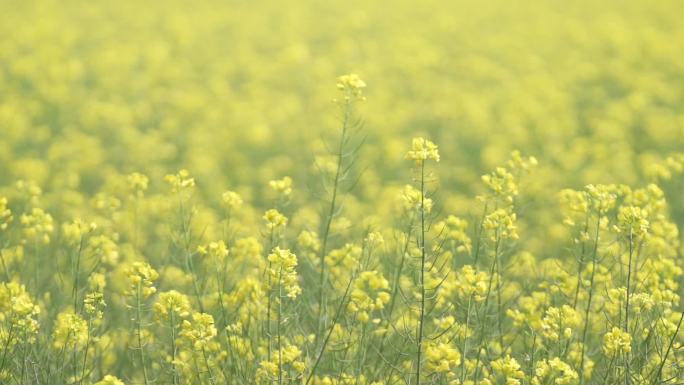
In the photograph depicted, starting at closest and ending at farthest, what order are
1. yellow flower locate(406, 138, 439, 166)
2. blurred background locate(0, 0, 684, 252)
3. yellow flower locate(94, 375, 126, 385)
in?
yellow flower locate(94, 375, 126, 385) < yellow flower locate(406, 138, 439, 166) < blurred background locate(0, 0, 684, 252)

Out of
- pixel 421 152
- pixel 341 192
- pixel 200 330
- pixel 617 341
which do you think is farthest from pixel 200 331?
pixel 341 192

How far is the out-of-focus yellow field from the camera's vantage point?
3.96m

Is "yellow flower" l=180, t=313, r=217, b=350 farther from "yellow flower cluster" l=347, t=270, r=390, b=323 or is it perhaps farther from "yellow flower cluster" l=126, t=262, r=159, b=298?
"yellow flower cluster" l=347, t=270, r=390, b=323

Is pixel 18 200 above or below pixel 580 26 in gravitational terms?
below

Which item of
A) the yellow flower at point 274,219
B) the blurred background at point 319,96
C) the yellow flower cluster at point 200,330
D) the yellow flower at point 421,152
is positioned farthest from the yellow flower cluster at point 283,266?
the blurred background at point 319,96

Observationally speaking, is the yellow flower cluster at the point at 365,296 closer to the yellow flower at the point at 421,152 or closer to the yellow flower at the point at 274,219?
the yellow flower at the point at 274,219

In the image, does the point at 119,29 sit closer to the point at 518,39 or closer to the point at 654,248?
the point at 518,39

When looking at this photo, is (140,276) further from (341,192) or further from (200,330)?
(341,192)

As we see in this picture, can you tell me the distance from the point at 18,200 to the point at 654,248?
5.03 m

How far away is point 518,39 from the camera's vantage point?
14.6 m

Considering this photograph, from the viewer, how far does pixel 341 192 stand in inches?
333

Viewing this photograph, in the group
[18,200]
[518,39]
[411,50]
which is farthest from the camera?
[518,39]

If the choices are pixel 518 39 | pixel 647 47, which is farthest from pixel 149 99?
pixel 647 47

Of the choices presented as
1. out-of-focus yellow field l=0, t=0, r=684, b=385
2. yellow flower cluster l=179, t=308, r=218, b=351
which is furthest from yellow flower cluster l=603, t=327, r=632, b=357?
yellow flower cluster l=179, t=308, r=218, b=351
